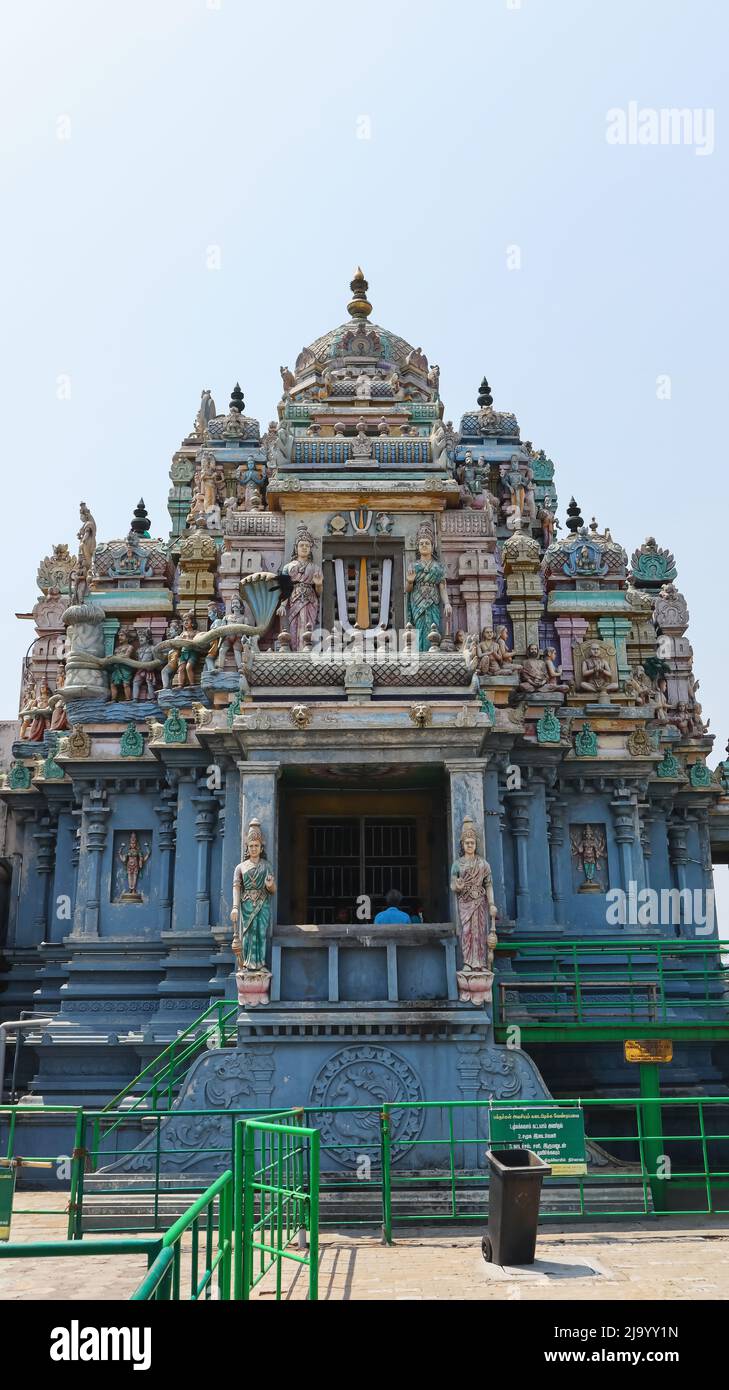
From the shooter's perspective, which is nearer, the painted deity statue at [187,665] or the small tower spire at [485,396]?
the painted deity statue at [187,665]

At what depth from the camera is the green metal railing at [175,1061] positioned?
16297mm

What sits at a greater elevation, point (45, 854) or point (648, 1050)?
point (45, 854)

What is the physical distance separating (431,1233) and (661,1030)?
5.12 m

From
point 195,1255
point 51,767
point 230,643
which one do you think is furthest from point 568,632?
point 195,1255

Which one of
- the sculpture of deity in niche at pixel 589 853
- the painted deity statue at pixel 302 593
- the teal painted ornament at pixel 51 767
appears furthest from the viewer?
the teal painted ornament at pixel 51 767

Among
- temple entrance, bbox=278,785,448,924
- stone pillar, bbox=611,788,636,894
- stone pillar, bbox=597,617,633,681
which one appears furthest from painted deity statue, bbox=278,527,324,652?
stone pillar, bbox=611,788,636,894

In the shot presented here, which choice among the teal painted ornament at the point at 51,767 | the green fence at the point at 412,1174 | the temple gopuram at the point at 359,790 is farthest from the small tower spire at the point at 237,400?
the green fence at the point at 412,1174

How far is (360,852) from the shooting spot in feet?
66.3

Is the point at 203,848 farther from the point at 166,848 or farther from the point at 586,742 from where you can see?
the point at 586,742

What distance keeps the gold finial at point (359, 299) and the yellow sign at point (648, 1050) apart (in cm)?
1923

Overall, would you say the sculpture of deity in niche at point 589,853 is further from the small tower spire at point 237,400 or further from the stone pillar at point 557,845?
the small tower spire at point 237,400

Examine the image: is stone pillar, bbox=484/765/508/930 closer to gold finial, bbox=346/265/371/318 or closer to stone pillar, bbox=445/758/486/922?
stone pillar, bbox=445/758/486/922

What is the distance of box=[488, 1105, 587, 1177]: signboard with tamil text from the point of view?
12.6 metres

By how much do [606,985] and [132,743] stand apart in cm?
1025
